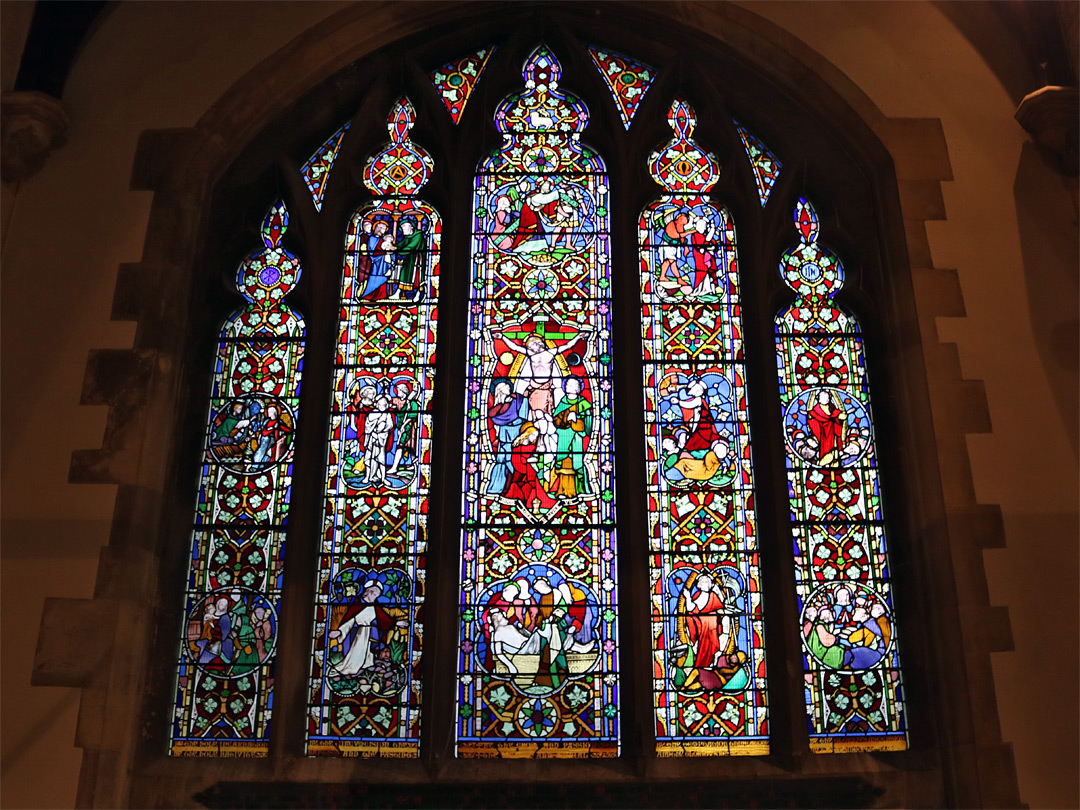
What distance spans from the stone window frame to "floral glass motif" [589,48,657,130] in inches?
2.6

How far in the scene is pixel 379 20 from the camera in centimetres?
576

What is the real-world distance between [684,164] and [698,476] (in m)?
1.68

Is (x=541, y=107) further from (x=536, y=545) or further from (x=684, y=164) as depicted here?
(x=536, y=545)

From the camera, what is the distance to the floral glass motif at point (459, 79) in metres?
5.85

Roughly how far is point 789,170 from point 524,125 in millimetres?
1332

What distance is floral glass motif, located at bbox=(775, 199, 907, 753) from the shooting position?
15.0 feet

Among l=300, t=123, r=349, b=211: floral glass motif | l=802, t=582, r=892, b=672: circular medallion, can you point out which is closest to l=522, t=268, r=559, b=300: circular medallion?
l=300, t=123, r=349, b=211: floral glass motif

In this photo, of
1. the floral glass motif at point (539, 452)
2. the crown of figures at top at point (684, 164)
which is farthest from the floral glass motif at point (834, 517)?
the floral glass motif at point (539, 452)

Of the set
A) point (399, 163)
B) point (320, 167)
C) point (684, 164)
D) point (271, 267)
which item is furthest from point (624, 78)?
point (271, 267)

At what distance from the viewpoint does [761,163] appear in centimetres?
572

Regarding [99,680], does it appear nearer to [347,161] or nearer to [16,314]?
[16,314]

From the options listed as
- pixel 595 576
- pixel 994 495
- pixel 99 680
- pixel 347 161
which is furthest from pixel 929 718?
pixel 347 161

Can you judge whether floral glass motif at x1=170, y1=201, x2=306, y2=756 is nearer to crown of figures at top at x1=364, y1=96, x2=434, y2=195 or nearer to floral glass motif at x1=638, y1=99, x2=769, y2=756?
crown of figures at top at x1=364, y1=96, x2=434, y2=195

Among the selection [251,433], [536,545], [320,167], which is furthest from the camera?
[320,167]
